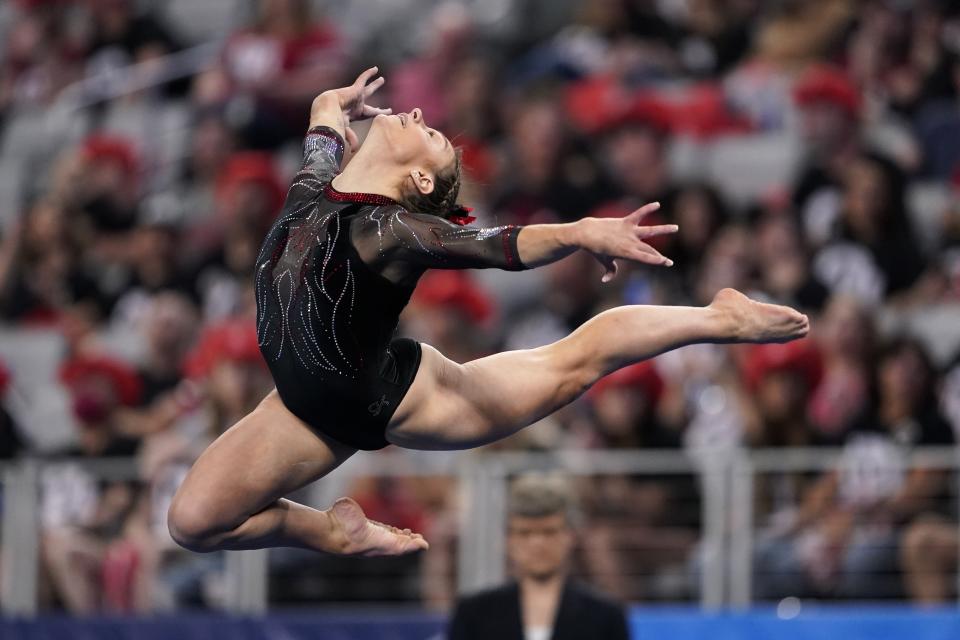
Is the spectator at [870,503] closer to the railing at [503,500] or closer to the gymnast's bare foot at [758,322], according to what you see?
the railing at [503,500]

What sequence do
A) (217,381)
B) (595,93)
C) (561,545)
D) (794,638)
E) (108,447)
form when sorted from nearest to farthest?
(561,545)
(794,638)
(217,381)
(108,447)
(595,93)

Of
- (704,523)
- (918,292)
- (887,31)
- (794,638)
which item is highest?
(887,31)

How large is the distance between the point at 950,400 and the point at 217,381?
10.8 ft

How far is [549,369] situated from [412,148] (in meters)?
0.78

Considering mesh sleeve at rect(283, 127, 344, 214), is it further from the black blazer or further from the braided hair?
the black blazer

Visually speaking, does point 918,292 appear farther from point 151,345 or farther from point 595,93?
Result: point 151,345

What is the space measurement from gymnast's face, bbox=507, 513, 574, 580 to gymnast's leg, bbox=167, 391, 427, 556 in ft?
3.08

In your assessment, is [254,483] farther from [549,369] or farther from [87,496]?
[87,496]

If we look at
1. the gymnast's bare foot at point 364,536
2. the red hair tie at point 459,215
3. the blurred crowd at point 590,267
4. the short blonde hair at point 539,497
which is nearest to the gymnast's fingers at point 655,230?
the red hair tie at point 459,215

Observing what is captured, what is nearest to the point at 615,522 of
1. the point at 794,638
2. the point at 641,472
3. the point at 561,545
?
the point at 641,472

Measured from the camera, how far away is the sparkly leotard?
15.2 feet

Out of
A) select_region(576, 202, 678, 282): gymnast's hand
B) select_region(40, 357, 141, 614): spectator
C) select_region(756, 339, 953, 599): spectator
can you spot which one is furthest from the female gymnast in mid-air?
select_region(40, 357, 141, 614): spectator

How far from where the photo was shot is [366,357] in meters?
4.74

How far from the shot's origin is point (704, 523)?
22.3ft
